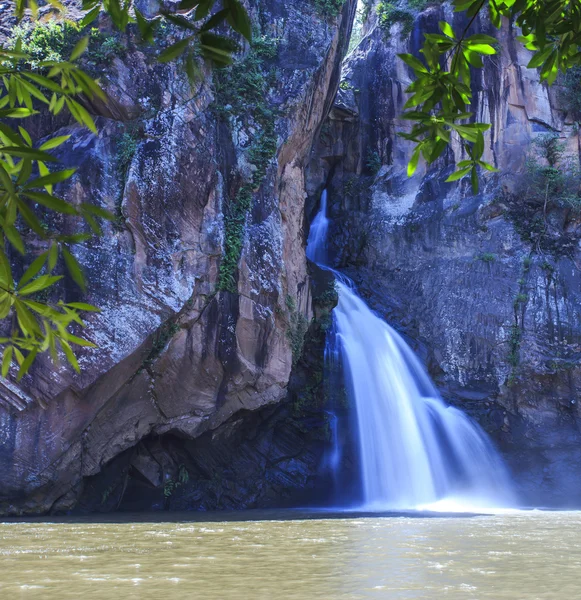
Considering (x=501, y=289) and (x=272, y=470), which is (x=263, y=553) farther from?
(x=501, y=289)

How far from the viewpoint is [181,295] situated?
12.9 m

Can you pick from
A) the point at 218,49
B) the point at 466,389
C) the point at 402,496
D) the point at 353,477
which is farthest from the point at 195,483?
the point at 218,49

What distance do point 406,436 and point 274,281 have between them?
16.6 feet

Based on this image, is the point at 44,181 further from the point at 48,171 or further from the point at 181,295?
the point at 181,295

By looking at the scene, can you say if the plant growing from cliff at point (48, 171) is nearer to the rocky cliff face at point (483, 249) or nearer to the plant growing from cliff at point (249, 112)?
the plant growing from cliff at point (249, 112)

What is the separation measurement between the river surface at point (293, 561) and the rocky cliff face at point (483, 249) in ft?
27.9

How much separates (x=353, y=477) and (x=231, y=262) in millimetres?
6067

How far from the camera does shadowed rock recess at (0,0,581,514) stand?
12383mm

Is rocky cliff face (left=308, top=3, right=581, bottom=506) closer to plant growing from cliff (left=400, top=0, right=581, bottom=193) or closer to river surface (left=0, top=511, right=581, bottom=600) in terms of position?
river surface (left=0, top=511, right=581, bottom=600)

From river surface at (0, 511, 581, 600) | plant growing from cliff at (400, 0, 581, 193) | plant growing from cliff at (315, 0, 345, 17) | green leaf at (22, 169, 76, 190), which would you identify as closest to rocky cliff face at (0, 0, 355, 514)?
plant growing from cliff at (315, 0, 345, 17)

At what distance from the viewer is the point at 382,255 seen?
20.4 meters

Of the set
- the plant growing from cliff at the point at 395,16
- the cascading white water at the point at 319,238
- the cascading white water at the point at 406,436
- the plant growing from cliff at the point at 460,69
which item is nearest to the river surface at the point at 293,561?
the plant growing from cliff at the point at 460,69

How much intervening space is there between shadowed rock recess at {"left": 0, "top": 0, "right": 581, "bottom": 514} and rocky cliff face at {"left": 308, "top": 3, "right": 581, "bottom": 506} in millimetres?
57

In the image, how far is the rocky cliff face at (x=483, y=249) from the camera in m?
17.2
